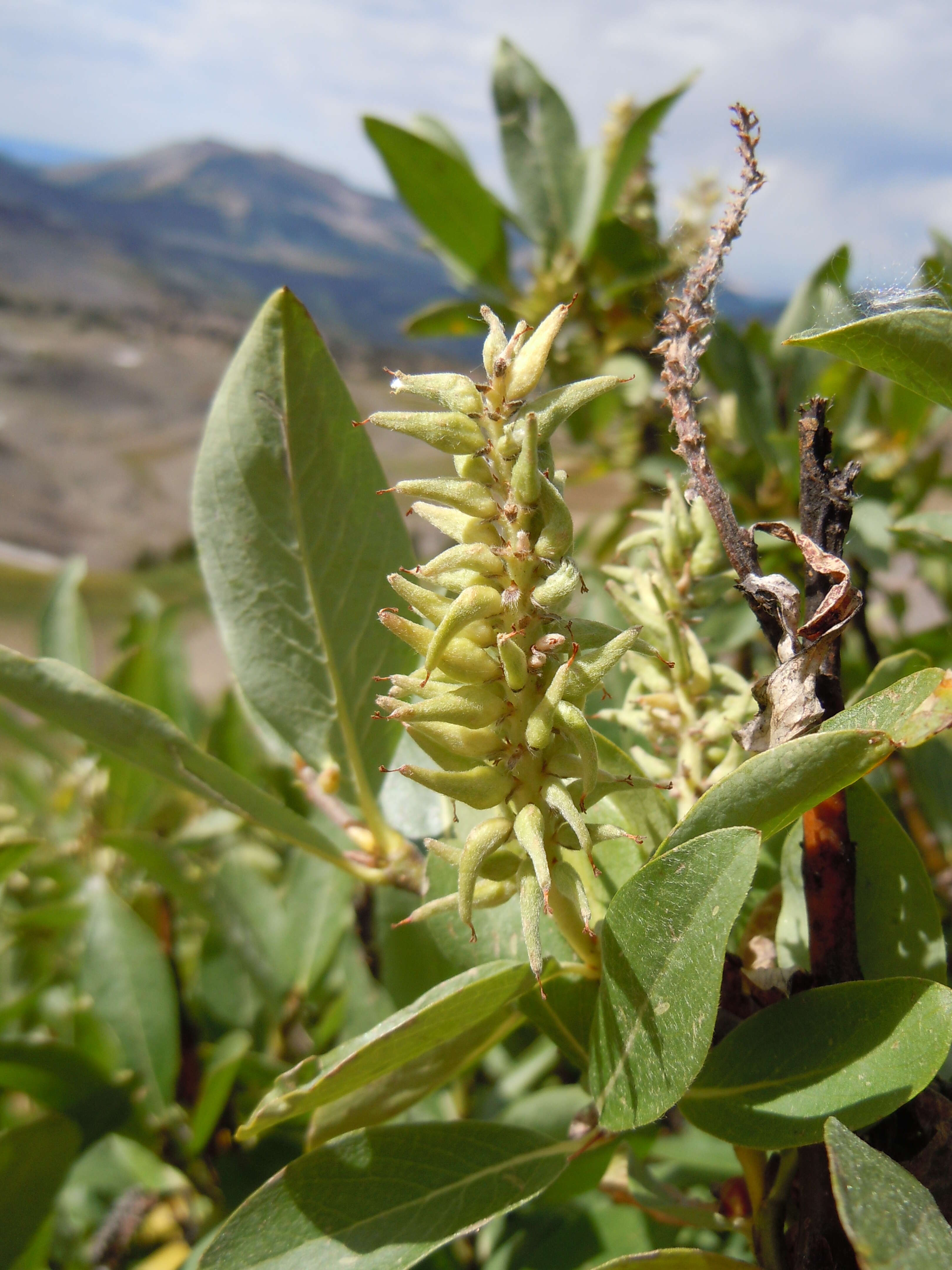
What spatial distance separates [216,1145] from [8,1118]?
12.7 inches

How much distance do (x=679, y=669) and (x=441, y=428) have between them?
0.30m

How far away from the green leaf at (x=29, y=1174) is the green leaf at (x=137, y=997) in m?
0.19

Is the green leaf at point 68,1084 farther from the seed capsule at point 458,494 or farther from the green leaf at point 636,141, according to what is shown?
the green leaf at point 636,141

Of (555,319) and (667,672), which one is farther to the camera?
(667,672)

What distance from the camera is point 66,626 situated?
1.27 m

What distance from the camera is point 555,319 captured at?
464mm

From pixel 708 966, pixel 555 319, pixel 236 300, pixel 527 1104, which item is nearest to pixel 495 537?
pixel 555 319

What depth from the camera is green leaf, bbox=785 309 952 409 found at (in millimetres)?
505

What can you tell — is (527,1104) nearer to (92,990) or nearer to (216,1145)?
(216,1145)

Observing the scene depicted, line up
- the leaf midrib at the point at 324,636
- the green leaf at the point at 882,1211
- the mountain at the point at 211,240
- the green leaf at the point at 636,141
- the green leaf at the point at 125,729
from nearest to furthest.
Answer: the green leaf at the point at 882,1211
the green leaf at the point at 125,729
the leaf midrib at the point at 324,636
the green leaf at the point at 636,141
the mountain at the point at 211,240

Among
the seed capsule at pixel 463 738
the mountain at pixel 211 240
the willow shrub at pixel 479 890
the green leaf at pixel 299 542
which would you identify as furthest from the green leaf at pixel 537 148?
the seed capsule at pixel 463 738

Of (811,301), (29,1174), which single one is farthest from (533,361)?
(811,301)

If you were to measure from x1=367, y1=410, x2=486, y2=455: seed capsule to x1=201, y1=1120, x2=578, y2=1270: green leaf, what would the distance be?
1.47ft

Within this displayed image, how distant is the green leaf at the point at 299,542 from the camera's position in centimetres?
71
